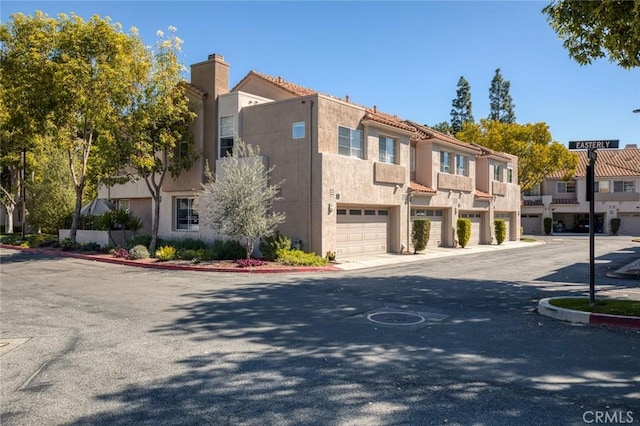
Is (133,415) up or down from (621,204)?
down

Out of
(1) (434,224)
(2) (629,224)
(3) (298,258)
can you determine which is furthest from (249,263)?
(2) (629,224)

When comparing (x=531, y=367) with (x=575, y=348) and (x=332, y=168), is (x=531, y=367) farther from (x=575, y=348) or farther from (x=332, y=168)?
(x=332, y=168)

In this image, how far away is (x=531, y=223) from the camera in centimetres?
5359

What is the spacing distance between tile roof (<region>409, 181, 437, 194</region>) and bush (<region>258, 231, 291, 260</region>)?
8508mm

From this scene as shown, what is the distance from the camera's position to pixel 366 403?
482 cm

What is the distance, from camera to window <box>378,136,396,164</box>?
22.6 m

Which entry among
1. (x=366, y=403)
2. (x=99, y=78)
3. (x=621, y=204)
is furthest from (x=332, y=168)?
(x=621, y=204)

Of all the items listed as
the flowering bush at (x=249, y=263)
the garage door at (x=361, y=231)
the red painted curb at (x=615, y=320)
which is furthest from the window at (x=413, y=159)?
the red painted curb at (x=615, y=320)

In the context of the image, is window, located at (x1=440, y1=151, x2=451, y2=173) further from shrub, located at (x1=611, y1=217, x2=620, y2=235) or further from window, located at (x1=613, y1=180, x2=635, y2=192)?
window, located at (x1=613, y1=180, x2=635, y2=192)

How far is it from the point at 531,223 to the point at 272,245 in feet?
144

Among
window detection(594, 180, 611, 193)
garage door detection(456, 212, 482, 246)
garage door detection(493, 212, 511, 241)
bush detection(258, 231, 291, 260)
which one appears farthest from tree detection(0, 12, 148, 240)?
window detection(594, 180, 611, 193)

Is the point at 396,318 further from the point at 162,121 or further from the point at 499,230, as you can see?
the point at 499,230

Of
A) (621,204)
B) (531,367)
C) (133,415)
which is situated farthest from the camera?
(621,204)

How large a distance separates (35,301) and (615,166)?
190 feet
